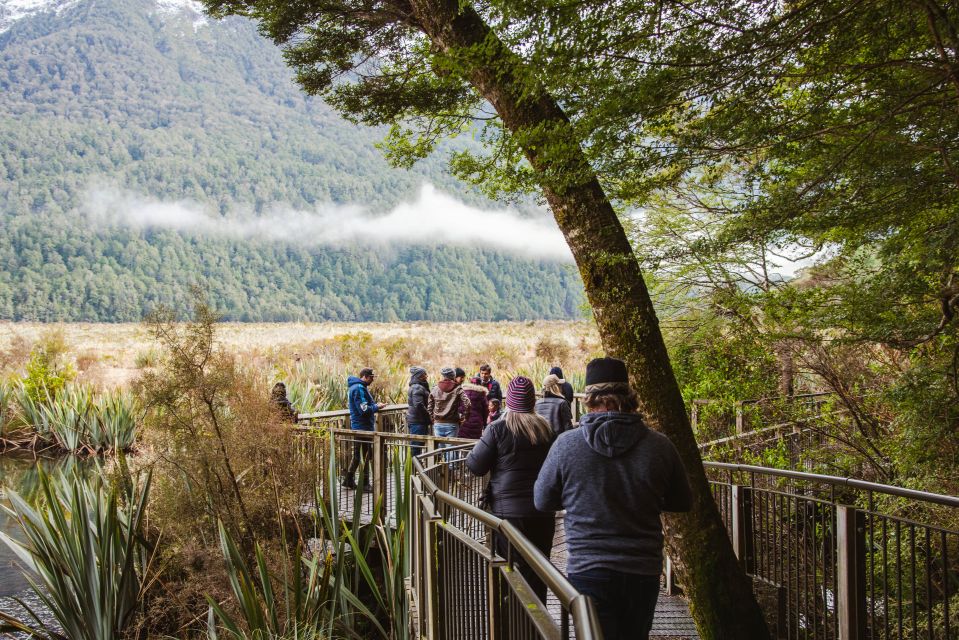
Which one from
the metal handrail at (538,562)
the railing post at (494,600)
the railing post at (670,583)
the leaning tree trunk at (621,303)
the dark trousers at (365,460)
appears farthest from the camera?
the dark trousers at (365,460)

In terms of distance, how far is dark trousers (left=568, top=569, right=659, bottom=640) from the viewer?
290cm

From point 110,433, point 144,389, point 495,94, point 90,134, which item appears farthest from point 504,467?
point 90,134

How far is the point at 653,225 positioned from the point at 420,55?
5649 millimetres

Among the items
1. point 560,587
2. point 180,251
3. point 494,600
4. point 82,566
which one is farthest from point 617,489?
point 180,251

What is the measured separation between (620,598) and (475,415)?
696 cm

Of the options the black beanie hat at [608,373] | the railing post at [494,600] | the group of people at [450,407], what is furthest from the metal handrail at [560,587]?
the group of people at [450,407]

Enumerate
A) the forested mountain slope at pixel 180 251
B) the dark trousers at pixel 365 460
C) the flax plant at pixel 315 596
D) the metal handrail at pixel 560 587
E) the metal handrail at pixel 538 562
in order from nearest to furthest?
the metal handrail at pixel 560 587 < the metal handrail at pixel 538 562 < the flax plant at pixel 315 596 < the dark trousers at pixel 365 460 < the forested mountain slope at pixel 180 251

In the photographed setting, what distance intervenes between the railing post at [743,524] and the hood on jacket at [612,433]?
334 centimetres

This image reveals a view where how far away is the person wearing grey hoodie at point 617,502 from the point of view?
9.48 feet

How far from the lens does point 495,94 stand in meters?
5.23

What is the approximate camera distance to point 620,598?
2.90m

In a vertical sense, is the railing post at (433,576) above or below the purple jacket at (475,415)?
below

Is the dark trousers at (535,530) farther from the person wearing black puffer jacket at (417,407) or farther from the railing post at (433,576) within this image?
the person wearing black puffer jacket at (417,407)

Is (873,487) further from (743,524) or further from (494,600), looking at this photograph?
(494,600)
